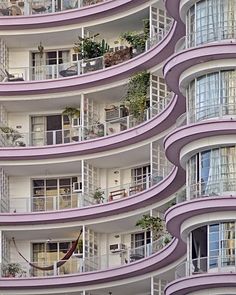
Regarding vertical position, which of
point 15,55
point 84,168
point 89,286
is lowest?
point 89,286

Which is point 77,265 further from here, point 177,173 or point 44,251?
point 177,173

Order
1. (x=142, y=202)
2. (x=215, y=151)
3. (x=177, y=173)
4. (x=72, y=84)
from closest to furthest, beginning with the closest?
(x=215, y=151) < (x=177, y=173) < (x=142, y=202) < (x=72, y=84)

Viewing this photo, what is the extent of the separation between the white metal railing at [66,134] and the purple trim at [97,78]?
2.21 metres

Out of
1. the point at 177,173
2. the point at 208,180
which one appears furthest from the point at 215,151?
the point at 177,173

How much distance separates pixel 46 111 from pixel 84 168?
534cm

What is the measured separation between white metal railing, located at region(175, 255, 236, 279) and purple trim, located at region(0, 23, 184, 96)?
14201 millimetres

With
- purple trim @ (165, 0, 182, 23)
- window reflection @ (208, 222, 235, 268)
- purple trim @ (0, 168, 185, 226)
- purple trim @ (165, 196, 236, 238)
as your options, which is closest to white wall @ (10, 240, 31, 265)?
purple trim @ (0, 168, 185, 226)

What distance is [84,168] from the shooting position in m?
86.6

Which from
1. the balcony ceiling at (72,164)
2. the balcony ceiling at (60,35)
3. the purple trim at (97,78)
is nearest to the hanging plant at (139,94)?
the purple trim at (97,78)

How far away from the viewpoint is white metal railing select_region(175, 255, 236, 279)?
67.8 m

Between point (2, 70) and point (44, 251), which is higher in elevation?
point (2, 70)

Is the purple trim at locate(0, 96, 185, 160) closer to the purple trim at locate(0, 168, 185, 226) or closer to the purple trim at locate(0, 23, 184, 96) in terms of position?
the purple trim at locate(0, 168, 185, 226)

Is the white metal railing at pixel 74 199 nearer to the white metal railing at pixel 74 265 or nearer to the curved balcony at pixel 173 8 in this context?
the white metal railing at pixel 74 265

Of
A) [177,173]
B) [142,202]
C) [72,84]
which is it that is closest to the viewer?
[177,173]
